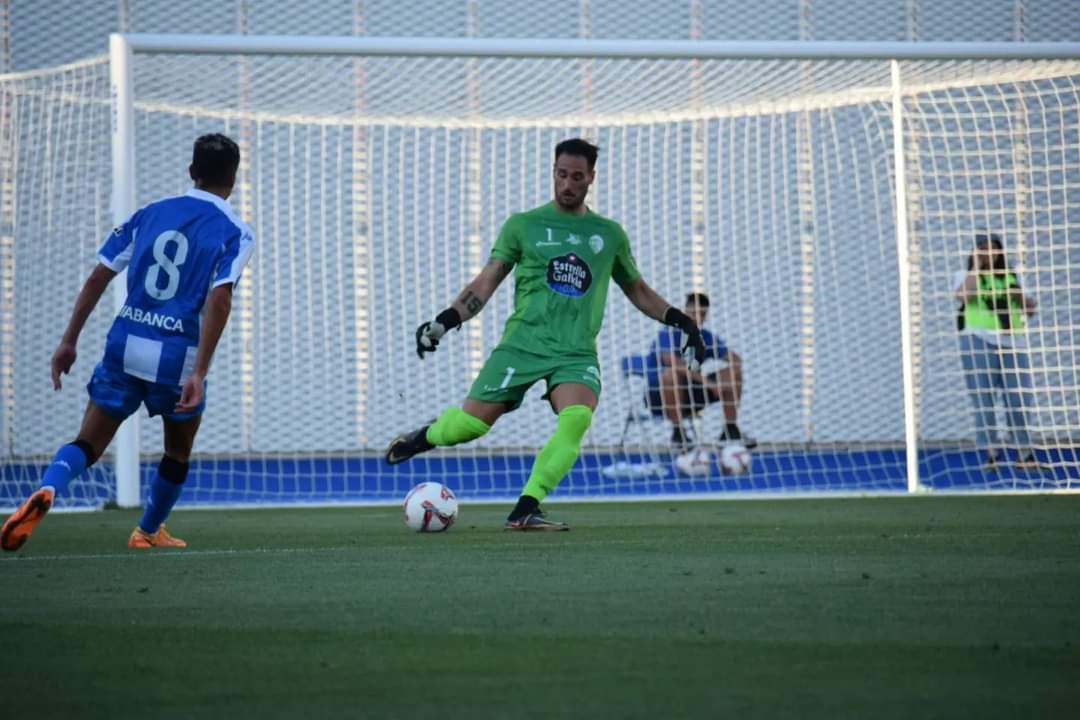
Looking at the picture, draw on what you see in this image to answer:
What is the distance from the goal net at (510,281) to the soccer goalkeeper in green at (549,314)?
4.89m

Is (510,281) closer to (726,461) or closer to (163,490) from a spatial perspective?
(726,461)

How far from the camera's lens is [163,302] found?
5.88 metres

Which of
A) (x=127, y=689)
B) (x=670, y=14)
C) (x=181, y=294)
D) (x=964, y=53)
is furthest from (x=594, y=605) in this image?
(x=670, y=14)

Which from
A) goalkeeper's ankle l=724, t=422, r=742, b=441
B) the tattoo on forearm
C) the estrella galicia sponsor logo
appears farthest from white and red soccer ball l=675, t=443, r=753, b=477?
the tattoo on forearm

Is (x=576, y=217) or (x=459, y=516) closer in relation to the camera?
(x=576, y=217)

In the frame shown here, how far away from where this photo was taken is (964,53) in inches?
390

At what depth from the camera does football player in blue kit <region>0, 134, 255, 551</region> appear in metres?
5.85

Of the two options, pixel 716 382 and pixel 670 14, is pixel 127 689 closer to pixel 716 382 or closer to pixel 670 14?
pixel 716 382

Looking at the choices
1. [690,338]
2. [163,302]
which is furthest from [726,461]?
[163,302]

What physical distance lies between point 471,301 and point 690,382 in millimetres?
5191

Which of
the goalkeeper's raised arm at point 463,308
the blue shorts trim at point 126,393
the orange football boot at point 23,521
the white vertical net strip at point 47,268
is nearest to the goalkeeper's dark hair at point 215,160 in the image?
the blue shorts trim at point 126,393

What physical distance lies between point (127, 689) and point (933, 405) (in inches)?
479

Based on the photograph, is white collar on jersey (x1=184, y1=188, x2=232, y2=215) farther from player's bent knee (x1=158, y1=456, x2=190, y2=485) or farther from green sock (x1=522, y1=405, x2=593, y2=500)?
green sock (x1=522, y1=405, x2=593, y2=500)

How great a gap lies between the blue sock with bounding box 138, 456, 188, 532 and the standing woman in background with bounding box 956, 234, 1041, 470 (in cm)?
614
